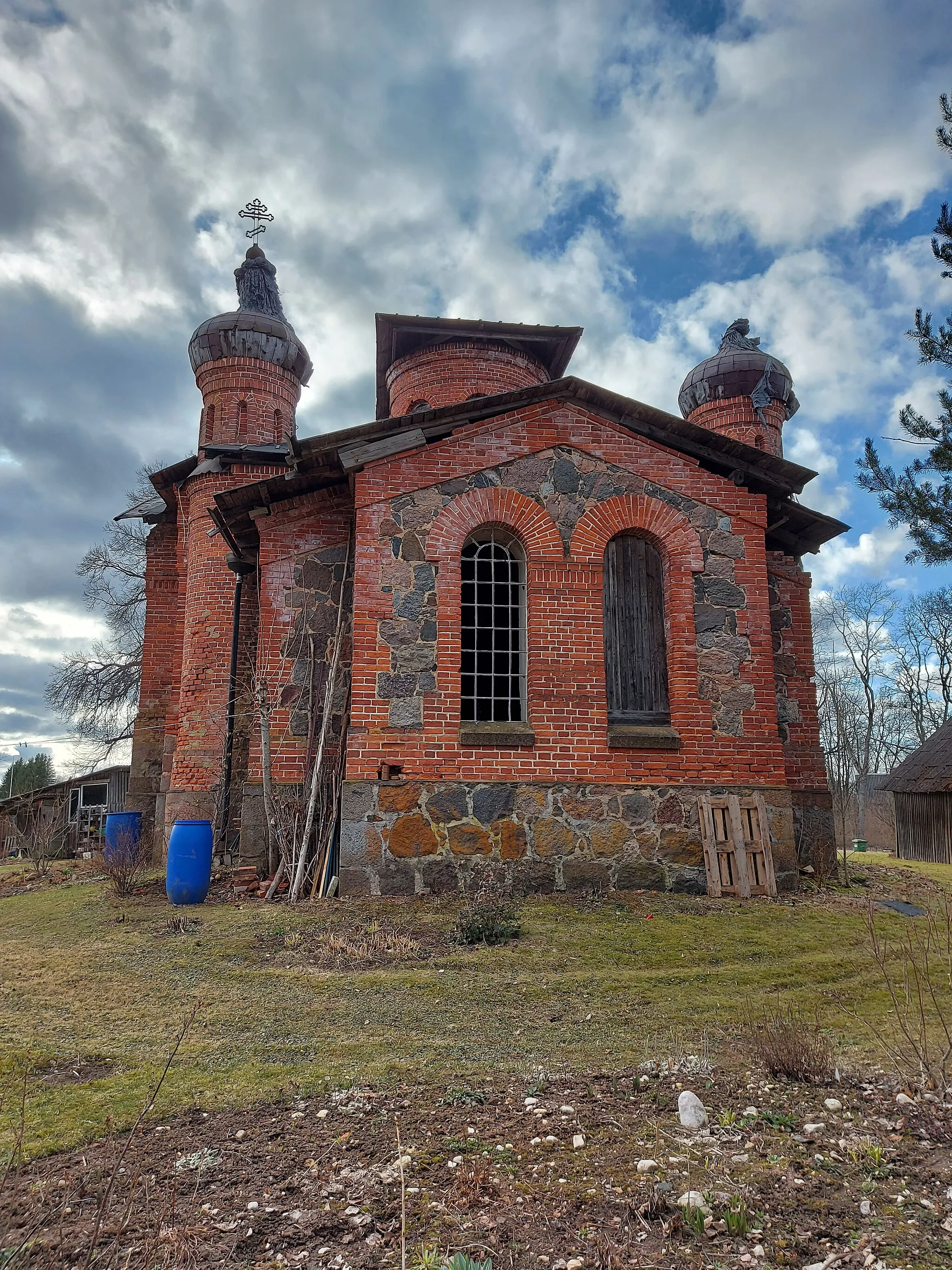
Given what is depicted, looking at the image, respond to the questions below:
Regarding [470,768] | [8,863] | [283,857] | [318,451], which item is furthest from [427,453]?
[8,863]

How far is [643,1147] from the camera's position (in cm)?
342

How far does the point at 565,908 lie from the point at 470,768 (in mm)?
1811

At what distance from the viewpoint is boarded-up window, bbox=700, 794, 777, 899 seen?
9.37 metres

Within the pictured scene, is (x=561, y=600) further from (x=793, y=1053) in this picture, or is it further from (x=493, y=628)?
(x=793, y=1053)

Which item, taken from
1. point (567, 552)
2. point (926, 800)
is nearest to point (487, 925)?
point (567, 552)

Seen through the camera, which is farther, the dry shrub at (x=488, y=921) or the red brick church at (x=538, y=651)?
the red brick church at (x=538, y=651)

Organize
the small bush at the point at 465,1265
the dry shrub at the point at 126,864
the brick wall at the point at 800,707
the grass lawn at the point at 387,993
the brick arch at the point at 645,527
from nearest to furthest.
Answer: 1. the small bush at the point at 465,1265
2. the grass lawn at the point at 387,993
3. the dry shrub at the point at 126,864
4. the brick arch at the point at 645,527
5. the brick wall at the point at 800,707

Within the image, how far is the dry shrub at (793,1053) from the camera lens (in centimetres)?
411

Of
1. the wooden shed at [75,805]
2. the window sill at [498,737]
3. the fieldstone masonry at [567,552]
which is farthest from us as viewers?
the wooden shed at [75,805]

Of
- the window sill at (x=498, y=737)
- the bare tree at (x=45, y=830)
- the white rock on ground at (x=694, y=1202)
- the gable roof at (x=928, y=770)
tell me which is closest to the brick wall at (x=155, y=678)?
the bare tree at (x=45, y=830)

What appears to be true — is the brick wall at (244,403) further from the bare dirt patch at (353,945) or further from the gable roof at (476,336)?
the bare dirt patch at (353,945)

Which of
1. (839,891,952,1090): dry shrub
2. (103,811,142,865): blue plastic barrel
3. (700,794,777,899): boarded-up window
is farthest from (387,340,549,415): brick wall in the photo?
(839,891,952,1090): dry shrub

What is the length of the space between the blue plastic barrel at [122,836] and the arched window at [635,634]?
20.7 feet

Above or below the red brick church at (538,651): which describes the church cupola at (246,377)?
above
